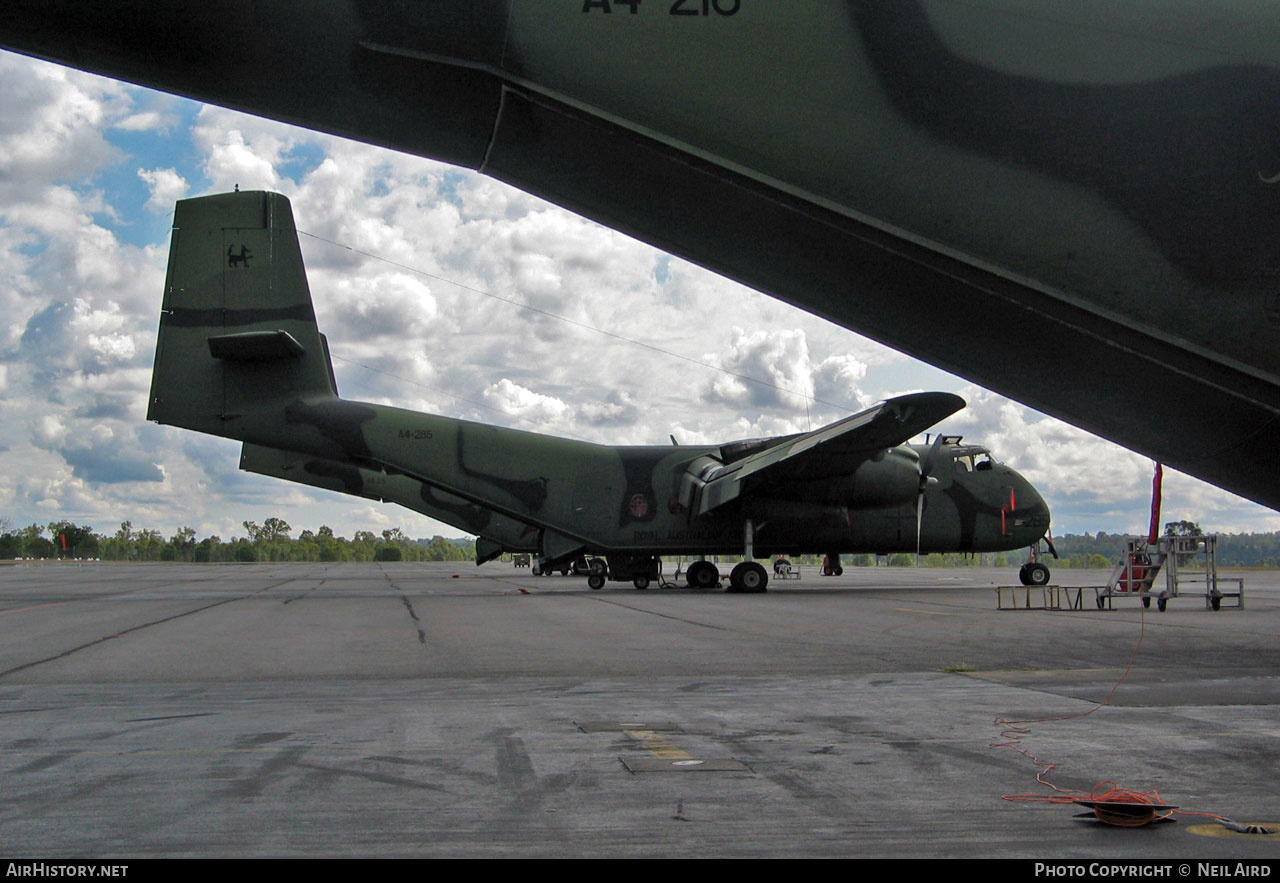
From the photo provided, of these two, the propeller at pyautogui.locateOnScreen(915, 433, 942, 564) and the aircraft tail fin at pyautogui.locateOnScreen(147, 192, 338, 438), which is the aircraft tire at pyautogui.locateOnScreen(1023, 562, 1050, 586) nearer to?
the propeller at pyautogui.locateOnScreen(915, 433, 942, 564)

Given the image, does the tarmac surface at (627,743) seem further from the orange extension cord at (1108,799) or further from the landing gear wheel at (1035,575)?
the landing gear wheel at (1035,575)

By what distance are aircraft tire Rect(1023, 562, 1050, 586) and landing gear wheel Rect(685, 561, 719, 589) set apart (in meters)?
8.20

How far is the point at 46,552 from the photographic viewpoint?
13925 cm

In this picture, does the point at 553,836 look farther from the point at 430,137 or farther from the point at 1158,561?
the point at 1158,561

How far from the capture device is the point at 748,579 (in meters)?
24.6

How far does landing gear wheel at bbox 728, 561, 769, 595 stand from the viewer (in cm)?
2450

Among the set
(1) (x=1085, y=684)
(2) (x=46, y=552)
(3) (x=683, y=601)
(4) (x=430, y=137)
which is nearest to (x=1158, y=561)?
(3) (x=683, y=601)

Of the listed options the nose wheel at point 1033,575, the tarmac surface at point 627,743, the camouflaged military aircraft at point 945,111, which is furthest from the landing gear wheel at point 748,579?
the camouflaged military aircraft at point 945,111

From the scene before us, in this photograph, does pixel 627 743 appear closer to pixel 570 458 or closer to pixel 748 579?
pixel 570 458

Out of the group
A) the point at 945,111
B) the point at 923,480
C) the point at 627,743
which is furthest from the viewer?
the point at 923,480

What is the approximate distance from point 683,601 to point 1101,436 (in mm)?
16248

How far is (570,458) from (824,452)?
6262 mm

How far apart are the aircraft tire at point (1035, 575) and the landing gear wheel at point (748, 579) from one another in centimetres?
690

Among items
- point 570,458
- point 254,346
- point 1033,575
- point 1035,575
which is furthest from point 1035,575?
point 254,346
